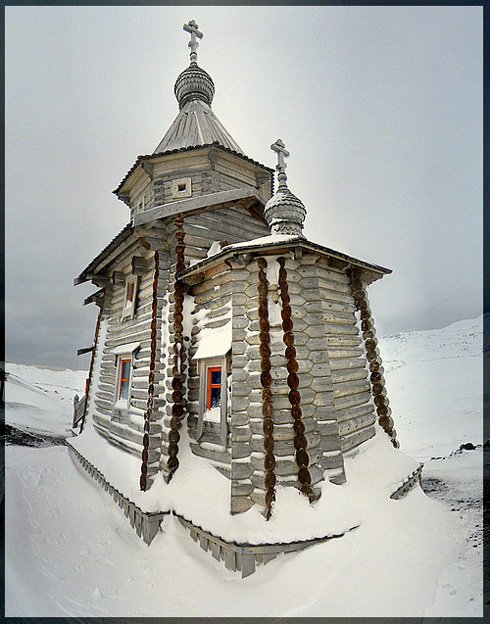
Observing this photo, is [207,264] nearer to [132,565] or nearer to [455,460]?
[132,565]

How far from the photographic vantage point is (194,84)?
13195 millimetres

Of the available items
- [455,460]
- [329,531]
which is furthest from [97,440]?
[455,460]

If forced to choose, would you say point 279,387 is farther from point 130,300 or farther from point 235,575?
point 130,300

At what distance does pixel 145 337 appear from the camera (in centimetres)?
882

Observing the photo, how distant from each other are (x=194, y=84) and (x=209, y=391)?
13540mm

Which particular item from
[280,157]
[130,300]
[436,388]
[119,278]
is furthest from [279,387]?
[436,388]

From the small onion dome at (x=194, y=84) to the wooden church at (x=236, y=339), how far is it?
357cm

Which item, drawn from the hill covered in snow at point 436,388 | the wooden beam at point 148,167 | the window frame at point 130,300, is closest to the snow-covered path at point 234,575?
the window frame at point 130,300

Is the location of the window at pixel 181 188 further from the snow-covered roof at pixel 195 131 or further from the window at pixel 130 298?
the window at pixel 130 298

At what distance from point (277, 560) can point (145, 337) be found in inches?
245

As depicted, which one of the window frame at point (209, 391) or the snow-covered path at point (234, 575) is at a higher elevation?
the window frame at point (209, 391)

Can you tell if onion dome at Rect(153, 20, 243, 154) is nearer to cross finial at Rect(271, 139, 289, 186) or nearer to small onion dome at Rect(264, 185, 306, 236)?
cross finial at Rect(271, 139, 289, 186)

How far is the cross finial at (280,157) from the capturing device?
864 centimetres

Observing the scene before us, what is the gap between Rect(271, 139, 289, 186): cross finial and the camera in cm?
864
